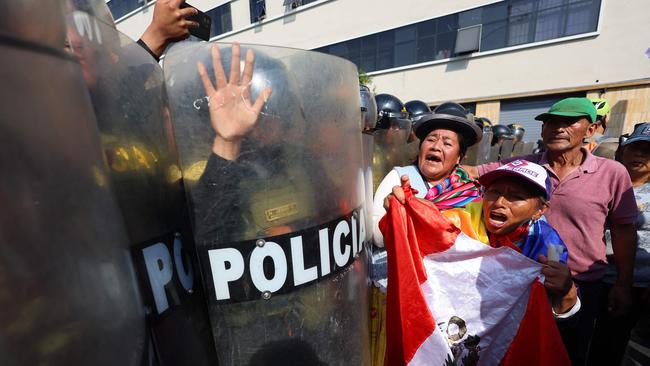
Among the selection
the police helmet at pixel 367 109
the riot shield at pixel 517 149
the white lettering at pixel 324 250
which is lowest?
the riot shield at pixel 517 149

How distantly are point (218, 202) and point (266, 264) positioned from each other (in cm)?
24

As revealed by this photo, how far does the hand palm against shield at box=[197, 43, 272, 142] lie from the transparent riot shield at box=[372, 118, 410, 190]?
6.70ft

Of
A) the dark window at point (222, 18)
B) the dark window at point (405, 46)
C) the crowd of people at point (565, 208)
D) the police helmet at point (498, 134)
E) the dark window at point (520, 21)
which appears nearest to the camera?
the crowd of people at point (565, 208)

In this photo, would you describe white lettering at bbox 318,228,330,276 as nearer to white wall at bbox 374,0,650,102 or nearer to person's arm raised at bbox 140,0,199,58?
person's arm raised at bbox 140,0,199,58

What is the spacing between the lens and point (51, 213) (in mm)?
511

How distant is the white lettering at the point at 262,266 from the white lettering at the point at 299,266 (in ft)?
0.11

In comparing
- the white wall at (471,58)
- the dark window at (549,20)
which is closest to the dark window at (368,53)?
the white wall at (471,58)

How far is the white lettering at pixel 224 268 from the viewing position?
97 cm

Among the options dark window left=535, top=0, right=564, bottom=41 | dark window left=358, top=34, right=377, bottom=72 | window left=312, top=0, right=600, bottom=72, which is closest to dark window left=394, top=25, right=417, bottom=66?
window left=312, top=0, right=600, bottom=72

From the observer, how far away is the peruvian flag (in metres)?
1.62

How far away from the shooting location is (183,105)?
89 cm

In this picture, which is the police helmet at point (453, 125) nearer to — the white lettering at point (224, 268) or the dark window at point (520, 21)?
the white lettering at point (224, 268)

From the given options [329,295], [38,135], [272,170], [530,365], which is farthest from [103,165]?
[530,365]

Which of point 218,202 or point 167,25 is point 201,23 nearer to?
point 167,25
